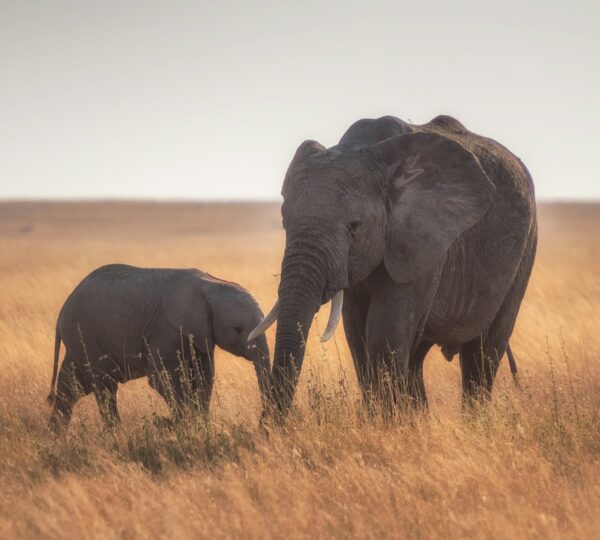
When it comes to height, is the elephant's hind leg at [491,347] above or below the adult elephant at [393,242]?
below

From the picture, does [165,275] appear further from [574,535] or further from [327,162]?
[574,535]

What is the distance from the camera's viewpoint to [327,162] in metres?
6.68

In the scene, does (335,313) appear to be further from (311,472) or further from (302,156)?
(302,156)

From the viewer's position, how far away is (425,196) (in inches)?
272

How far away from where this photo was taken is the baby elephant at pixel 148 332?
8.59 metres

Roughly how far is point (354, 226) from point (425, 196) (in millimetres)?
635

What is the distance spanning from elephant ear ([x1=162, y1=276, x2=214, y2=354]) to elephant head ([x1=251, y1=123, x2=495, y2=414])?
76.6 inches

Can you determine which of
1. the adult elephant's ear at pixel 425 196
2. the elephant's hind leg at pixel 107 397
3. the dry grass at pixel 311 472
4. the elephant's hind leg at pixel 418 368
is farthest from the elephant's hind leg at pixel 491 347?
the elephant's hind leg at pixel 107 397

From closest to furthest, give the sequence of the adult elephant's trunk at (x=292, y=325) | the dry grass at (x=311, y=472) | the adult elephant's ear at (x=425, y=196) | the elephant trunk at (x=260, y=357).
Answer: the dry grass at (x=311, y=472) → the adult elephant's trunk at (x=292, y=325) → the adult elephant's ear at (x=425, y=196) → the elephant trunk at (x=260, y=357)

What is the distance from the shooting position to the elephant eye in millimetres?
6520

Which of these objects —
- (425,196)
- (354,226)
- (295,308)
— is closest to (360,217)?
(354,226)

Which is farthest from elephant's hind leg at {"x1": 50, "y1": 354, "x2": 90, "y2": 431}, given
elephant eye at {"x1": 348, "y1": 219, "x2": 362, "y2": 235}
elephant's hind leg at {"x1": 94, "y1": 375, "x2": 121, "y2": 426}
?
elephant eye at {"x1": 348, "y1": 219, "x2": 362, "y2": 235}

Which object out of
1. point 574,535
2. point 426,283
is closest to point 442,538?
point 574,535

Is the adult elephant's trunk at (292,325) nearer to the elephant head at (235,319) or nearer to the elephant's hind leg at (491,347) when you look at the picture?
the elephant head at (235,319)
